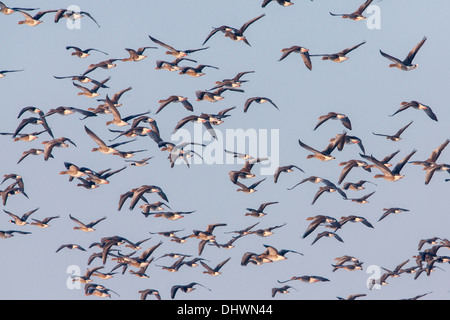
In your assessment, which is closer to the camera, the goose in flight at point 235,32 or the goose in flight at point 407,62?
the goose in flight at point 407,62

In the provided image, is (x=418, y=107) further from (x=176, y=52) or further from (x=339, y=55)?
(x=176, y=52)

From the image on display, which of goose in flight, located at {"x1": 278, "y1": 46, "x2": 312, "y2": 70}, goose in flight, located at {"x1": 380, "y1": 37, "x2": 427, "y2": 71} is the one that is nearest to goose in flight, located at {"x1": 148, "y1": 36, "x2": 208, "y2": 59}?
goose in flight, located at {"x1": 278, "y1": 46, "x2": 312, "y2": 70}

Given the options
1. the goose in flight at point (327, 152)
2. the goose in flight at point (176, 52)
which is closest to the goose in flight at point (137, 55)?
the goose in flight at point (176, 52)

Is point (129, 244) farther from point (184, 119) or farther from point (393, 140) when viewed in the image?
point (393, 140)

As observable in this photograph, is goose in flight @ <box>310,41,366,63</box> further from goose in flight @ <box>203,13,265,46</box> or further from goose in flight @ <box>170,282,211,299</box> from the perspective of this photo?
goose in flight @ <box>170,282,211,299</box>

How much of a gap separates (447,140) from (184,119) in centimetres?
1222

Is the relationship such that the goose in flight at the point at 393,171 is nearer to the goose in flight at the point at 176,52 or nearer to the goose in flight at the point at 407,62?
the goose in flight at the point at 407,62

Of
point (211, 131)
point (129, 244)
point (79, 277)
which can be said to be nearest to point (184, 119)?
point (211, 131)

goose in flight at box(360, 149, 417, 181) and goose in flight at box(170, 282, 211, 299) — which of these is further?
goose in flight at box(170, 282, 211, 299)

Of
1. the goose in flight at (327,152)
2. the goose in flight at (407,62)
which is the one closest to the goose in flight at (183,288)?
the goose in flight at (327,152)

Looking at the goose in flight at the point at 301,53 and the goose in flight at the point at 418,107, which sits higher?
the goose in flight at the point at 301,53

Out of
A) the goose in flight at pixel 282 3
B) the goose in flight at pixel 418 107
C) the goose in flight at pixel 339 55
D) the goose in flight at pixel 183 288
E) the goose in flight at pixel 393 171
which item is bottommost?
the goose in flight at pixel 183 288

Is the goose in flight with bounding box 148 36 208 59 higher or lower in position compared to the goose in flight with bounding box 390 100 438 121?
higher

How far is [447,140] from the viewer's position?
50.0m
